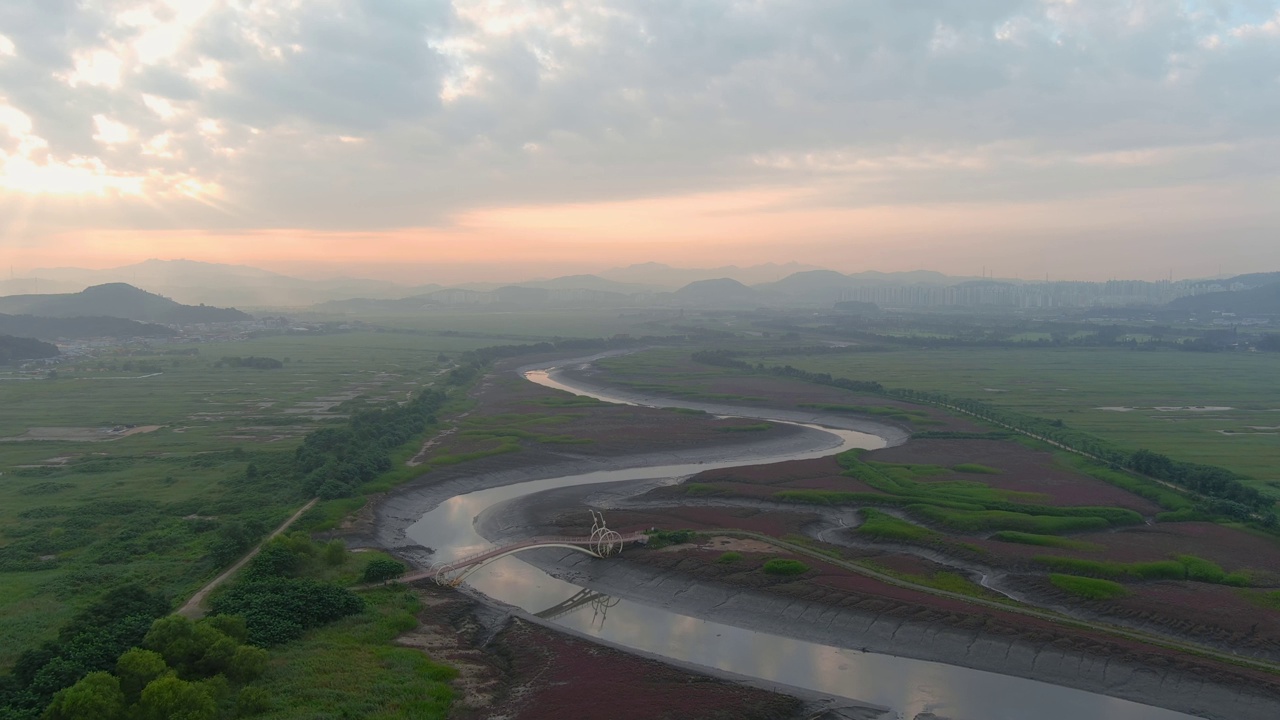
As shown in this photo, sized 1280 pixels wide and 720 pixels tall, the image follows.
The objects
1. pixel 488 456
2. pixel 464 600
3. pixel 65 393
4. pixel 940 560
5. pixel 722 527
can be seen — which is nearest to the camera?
pixel 464 600

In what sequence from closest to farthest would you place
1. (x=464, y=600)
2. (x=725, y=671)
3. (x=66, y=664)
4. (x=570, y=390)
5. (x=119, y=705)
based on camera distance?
(x=119, y=705) → (x=66, y=664) → (x=725, y=671) → (x=464, y=600) → (x=570, y=390)

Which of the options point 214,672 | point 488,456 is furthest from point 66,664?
point 488,456

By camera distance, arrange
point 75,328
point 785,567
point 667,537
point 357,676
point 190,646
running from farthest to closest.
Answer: point 75,328 → point 667,537 → point 785,567 → point 357,676 → point 190,646

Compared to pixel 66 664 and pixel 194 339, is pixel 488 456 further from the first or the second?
pixel 194 339

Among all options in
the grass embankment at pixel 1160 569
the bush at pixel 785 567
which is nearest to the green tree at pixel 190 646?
the bush at pixel 785 567

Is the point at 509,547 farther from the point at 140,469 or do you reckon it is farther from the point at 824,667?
the point at 140,469

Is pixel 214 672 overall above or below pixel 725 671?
above

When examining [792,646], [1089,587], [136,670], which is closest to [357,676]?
[136,670]

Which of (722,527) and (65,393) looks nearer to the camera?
(722,527)
